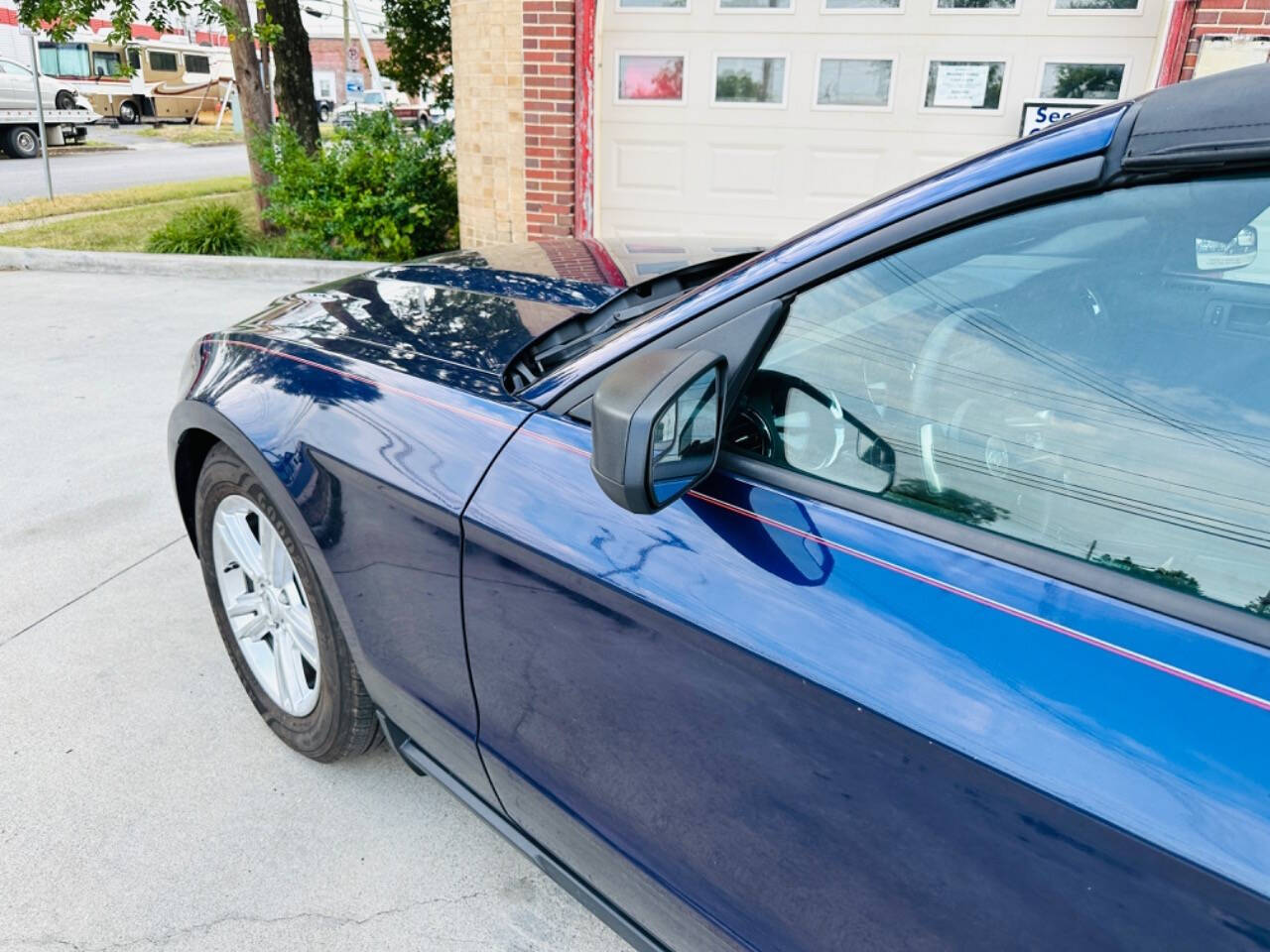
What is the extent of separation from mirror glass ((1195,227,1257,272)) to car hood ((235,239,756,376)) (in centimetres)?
126

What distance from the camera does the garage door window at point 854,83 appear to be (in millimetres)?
6094

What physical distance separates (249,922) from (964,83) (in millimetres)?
6146

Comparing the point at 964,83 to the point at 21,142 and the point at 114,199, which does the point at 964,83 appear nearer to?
the point at 114,199

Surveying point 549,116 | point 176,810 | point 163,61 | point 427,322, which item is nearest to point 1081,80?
point 549,116

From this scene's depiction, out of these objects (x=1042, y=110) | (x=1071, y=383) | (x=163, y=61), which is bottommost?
(x=1071, y=383)

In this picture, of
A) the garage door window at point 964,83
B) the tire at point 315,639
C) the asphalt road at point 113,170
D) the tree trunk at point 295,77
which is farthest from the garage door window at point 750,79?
the asphalt road at point 113,170

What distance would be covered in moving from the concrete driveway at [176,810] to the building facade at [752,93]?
166 inches

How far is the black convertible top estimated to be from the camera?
1.04 metres

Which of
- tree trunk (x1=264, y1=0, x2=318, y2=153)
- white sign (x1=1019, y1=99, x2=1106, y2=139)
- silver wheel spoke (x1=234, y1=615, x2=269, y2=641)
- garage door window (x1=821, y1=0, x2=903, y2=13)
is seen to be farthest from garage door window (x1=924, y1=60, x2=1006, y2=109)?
tree trunk (x1=264, y1=0, x2=318, y2=153)

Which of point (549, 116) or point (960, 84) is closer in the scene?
point (960, 84)

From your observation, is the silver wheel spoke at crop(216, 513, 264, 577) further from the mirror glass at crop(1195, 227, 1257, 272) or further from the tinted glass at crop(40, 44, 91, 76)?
the tinted glass at crop(40, 44, 91, 76)

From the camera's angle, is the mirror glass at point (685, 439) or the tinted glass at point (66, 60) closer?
the mirror glass at point (685, 439)

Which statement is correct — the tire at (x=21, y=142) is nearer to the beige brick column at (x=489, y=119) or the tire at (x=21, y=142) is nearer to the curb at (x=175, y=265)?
the curb at (x=175, y=265)

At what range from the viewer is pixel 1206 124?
1071mm
